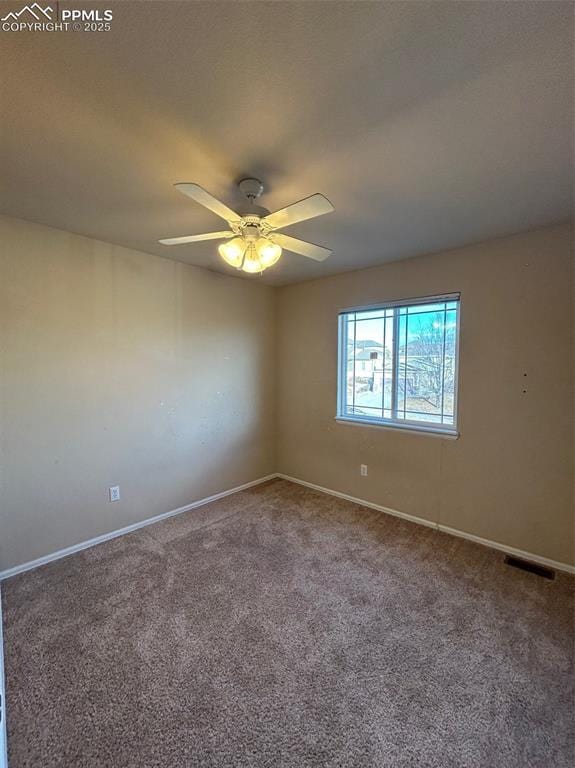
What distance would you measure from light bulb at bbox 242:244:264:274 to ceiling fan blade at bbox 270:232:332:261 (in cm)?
12

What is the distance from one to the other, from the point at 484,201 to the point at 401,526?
2.54 meters

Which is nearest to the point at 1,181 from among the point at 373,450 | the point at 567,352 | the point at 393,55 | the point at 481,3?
the point at 393,55

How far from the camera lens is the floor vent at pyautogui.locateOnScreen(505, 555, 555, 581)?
2175 millimetres

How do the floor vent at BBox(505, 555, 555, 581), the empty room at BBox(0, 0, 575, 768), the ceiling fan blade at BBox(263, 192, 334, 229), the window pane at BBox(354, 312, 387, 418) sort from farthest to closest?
the window pane at BBox(354, 312, 387, 418)
the floor vent at BBox(505, 555, 555, 581)
the ceiling fan blade at BBox(263, 192, 334, 229)
the empty room at BBox(0, 0, 575, 768)

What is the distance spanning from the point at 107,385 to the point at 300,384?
2020 mm

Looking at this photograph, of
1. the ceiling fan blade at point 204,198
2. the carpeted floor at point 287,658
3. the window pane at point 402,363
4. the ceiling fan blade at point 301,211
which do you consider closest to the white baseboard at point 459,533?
the carpeted floor at point 287,658

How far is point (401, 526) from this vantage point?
2.84 meters

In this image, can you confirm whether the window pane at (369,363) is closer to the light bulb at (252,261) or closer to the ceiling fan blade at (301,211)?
the light bulb at (252,261)

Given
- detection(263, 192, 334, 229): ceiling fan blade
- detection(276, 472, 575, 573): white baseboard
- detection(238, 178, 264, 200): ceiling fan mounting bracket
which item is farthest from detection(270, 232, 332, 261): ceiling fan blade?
detection(276, 472, 575, 573): white baseboard

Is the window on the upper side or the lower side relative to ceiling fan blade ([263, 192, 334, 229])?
lower

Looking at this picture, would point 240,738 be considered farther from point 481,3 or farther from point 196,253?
point 196,253

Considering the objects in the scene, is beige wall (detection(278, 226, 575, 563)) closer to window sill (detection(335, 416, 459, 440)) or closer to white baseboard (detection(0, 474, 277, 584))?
window sill (detection(335, 416, 459, 440))

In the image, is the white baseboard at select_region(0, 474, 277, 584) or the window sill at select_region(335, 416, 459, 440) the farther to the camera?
the window sill at select_region(335, 416, 459, 440)

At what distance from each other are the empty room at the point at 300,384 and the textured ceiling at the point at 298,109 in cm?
1
